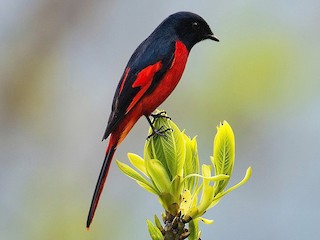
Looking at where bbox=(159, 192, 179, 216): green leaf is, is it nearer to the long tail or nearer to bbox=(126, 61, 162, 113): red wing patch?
the long tail

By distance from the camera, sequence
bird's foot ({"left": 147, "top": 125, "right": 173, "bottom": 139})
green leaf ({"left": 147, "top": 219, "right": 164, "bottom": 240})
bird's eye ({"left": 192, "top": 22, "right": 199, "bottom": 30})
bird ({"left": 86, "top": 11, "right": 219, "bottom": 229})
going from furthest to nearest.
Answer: bird's eye ({"left": 192, "top": 22, "right": 199, "bottom": 30}) < bird ({"left": 86, "top": 11, "right": 219, "bottom": 229}) < bird's foot ({"left": 147, "top": 125, "right": 173, "bottom": 139}) < green leaf ({"left": 147, "top": 219, "right": 164, "bottom": 240})

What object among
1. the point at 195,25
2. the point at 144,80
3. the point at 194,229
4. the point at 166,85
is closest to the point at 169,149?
the point at 194,229

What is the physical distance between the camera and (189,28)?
1.65 m

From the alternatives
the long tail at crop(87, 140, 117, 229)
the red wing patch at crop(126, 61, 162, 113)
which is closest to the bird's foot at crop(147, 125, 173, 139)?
the long tail at crop(87, 140, 117, 229)

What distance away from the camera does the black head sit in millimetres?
1552

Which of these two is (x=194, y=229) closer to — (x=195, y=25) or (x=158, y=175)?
(x=158, y=175)

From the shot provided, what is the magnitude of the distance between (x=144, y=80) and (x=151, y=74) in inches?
1.8

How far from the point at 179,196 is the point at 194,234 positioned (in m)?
0.07

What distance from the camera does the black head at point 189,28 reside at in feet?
5.09

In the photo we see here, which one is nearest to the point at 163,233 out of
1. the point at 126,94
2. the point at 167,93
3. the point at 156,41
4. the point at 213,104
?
the point at 126,94

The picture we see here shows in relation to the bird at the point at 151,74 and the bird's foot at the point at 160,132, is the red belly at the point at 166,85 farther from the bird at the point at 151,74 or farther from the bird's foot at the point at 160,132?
the bird's foot at the point at 160,132

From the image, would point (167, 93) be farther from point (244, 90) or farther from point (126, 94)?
point (244, 90)

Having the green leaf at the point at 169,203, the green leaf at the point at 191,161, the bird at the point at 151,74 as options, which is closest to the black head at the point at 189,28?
the bird at the point at 151,74

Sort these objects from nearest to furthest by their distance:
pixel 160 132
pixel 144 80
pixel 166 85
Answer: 1. pixel 160 132
2. pixel 144 80
3. pixel 166 85
